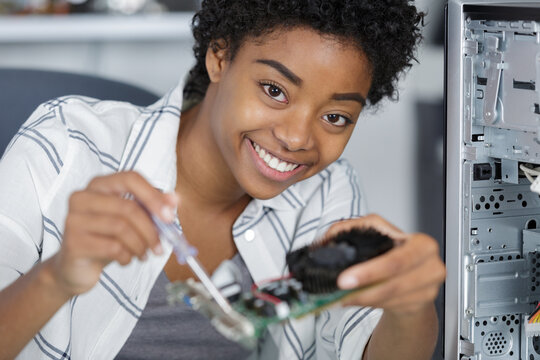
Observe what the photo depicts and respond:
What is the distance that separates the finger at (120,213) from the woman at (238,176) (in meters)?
0.10

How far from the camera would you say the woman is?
2.98ft

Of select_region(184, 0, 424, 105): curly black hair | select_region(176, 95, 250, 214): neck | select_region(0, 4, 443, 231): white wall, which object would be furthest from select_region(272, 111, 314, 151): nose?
select_region(0, 4, 443, 231): white wall

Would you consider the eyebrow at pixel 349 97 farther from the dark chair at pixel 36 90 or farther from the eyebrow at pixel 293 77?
the dark chair at pixel 36 90

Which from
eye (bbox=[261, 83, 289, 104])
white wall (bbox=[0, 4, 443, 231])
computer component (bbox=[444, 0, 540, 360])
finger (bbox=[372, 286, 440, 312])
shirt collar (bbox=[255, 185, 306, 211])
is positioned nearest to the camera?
finger (bbox=[372, 286, 440, 312])

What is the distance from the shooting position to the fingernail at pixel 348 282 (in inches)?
25.5

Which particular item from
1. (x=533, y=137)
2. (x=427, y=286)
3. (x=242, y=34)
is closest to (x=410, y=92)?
(x=242, y=34)

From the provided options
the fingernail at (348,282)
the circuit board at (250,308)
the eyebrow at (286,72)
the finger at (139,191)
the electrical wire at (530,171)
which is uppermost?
the eyebrow at (286,72)

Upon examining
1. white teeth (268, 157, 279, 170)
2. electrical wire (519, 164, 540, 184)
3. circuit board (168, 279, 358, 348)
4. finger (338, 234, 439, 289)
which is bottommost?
circuit board (168, 279, 358, 348)

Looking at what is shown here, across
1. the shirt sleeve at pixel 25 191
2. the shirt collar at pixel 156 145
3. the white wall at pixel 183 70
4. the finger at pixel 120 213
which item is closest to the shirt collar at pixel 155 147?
the shirt collar at pixel 156 145

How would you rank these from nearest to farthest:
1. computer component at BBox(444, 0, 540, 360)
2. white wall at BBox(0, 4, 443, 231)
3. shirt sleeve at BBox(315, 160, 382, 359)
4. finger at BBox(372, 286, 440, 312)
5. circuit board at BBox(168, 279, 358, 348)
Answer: circuit board at BBox(168, 279, 358, 348), finger at BBox(372, 286, 440, 312), computer component at BBox(444, 0, 540, 360), shirt sleeve at BBox(315, 160, 382, 359), white wall at BBox(0, 4, 443, 231)

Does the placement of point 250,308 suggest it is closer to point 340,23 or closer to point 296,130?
point 296,130

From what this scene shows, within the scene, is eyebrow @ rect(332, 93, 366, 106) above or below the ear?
below

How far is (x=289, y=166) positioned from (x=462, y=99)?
25 cm

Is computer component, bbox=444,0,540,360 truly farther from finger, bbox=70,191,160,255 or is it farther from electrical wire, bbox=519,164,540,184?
finger, bbox=70,191,160,255
